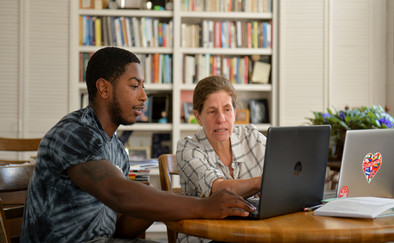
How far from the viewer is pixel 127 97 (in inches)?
52.7

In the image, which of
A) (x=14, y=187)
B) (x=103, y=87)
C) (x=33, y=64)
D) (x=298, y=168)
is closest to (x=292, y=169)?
(x=298, y=168)

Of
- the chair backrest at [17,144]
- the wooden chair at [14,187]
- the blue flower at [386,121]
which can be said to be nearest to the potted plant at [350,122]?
the blue flower at [386,121]

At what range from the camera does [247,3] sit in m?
4.02

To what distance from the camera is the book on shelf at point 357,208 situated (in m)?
1.13

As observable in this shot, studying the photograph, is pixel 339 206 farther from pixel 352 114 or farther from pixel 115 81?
pixel 352 114

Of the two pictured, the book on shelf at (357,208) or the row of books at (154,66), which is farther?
the row of books at (154,66)

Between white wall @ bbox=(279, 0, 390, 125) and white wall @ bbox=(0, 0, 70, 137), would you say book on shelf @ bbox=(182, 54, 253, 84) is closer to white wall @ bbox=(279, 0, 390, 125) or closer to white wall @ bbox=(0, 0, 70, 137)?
white wall @ bbox=(279, 0, 390, 125)

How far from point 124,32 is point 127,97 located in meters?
2.78

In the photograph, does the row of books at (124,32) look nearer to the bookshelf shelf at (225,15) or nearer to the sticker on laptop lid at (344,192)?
the bookshelf shelf at (225,15)

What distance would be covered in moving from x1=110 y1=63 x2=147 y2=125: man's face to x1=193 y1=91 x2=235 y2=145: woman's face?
1.27 ft

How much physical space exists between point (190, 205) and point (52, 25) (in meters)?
3.30

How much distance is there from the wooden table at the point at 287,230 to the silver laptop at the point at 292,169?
2.6 inches

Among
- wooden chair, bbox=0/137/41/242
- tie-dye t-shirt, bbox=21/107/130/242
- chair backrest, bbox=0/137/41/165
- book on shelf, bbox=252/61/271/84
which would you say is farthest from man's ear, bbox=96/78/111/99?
book on shelf, bbox=252/61/271/84

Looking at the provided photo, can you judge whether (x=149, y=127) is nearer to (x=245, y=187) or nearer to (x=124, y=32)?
(x=124, y=32)
